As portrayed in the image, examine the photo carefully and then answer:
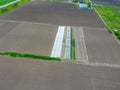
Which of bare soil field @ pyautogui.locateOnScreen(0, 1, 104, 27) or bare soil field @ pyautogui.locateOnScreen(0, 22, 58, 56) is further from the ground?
bare soil field @ pyautogui.locateOnScreen(0, 22, 58, 56)

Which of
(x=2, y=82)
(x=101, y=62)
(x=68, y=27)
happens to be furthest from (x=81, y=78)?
(x=68, y=27)

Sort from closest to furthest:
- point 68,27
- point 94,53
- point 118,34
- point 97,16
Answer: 1. point 94,53
2. point 118,34
3. point 68,27
4. point 97,16

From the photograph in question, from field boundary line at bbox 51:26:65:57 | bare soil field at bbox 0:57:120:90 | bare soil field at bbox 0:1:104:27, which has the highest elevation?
bare soil field at bbox 0:57:120:90

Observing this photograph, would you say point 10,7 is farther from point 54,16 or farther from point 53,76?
point 53,76

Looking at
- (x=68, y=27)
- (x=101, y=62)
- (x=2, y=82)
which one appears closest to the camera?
(x=2, y=82)

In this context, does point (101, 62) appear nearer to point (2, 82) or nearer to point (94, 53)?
point (94, 53)

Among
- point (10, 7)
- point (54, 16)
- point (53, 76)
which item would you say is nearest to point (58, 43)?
point (53, 76)

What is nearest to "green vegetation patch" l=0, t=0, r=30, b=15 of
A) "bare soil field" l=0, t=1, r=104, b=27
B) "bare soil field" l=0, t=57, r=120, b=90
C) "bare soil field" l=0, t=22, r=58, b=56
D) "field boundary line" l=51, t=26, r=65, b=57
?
"bare soil field" l=0, t=1, r=104, b=27

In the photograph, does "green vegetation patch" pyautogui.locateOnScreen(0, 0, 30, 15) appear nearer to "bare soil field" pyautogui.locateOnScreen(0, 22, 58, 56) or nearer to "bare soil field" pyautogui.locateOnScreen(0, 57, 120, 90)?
"bare soil field" pyautogui.locateOnScreen(0, 22, 58, 56)
